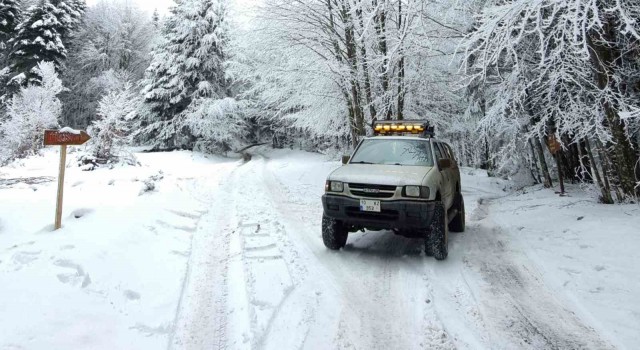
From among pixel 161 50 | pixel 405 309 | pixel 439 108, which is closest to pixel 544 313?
pixel 405 309

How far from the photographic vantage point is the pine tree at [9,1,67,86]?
2903 cm

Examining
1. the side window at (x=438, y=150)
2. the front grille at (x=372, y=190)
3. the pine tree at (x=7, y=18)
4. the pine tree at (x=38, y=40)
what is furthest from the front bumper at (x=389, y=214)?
the pine tree at (x=7, y=18)

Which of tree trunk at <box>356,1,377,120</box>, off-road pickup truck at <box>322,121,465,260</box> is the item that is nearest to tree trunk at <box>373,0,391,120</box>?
tree trunk at <box>356,1,377,120</box>

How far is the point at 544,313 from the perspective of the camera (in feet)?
13.3

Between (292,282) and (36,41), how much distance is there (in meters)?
33.9

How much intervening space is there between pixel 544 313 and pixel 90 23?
144 feet

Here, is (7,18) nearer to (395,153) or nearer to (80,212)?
(80,212)

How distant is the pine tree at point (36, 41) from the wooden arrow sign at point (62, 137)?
29.2 m

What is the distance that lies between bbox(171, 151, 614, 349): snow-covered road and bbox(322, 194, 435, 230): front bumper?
60 cm

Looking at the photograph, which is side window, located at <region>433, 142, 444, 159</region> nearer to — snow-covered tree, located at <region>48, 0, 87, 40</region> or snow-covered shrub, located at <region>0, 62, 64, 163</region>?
A: snow-covered shrub, located at <region>0, 62, 64, 163</region>

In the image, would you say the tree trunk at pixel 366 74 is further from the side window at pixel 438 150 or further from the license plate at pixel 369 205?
the license plate at pixel 369 205

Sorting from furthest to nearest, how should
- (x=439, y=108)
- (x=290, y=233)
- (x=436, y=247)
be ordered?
(x=439, y=108) → (x=290, y=233) → (x=436, y=247)

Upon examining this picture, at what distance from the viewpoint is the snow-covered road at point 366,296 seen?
139 inches

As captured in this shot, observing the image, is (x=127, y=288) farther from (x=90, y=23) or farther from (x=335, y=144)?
(x=90, y=23)
